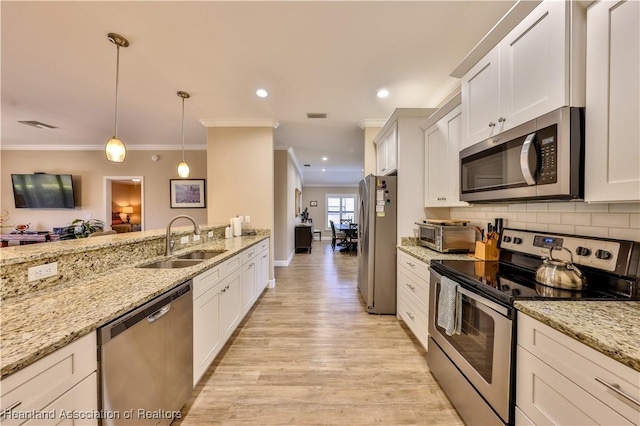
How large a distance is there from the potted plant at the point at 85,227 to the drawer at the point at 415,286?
5.53 metres

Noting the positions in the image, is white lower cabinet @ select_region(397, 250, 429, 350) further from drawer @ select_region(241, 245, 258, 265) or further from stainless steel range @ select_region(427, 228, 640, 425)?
drawer @ select_region(241, 245, 258, 265)

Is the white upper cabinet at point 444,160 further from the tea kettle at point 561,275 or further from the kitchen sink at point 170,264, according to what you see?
the kitchen sink at point 170,264

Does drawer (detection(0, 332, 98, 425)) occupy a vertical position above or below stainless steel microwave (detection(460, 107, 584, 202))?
below

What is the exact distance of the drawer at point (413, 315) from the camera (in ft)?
6.83

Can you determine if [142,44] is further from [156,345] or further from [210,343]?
[210,343]

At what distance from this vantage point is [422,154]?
2.82 m

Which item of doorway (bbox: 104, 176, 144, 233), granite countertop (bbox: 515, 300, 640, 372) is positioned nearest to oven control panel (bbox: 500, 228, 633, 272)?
granite countertop (bbox: 515, 300, 640, 372)

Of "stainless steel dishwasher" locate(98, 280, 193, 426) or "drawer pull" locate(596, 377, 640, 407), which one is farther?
"stainless steel dishwasher" locate(98, 280, 193, 426)

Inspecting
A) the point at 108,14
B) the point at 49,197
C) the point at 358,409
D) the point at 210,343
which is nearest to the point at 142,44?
the point at 108,14

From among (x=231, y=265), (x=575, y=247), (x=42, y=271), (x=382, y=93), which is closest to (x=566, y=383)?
(x=575, y=247)

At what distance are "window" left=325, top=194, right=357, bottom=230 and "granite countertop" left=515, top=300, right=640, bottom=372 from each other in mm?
9364

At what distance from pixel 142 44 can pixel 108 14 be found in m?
0.30

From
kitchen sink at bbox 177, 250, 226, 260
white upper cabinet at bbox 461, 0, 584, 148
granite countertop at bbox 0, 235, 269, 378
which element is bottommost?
kitchen sink at bbox 177, 250, 226, 260

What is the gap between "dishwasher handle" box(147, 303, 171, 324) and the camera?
3.98ft
